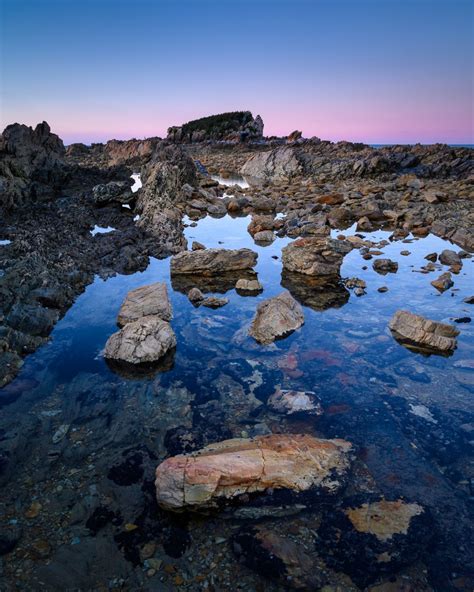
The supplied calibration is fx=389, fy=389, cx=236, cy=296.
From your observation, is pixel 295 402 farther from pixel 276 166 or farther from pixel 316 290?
pixel 276 166

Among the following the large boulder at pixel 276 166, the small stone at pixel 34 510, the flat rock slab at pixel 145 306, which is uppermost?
the large boulder at pixel 276 166

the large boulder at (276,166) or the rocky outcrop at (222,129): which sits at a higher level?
the rocky outcrop at (222,129)

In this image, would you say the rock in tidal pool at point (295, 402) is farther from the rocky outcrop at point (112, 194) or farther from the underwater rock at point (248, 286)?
the rocky outcrop at point (112, 194)

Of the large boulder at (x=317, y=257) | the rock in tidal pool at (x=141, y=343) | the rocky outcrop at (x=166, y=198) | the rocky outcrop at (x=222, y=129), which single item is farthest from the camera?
the rocky outcrop at (x=222, y=129)

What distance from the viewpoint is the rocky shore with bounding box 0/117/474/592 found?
13.3ft

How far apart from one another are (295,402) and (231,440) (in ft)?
4.75

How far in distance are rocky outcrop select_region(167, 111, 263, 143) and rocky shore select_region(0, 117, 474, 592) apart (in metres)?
74.3

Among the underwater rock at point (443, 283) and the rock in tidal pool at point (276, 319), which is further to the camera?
the underwater rock at point (443, 283)

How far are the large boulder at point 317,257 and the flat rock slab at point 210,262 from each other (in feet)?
4.71

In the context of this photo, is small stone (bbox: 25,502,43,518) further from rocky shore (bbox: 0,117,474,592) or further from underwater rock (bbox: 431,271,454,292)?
underwater rock (bbox: 431,271,454,292)

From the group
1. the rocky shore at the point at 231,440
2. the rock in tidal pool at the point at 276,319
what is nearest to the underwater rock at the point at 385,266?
the rocky shore at the point at 231,440

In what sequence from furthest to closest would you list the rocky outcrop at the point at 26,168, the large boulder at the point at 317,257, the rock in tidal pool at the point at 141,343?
1. the rocky outcrop at the point at 26,168
2. the large boulder at the point at 317,257
3. the rock in tidal pool at the point at 141,343

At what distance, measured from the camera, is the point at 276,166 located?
3681 centimetres

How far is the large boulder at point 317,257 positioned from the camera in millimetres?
12102
